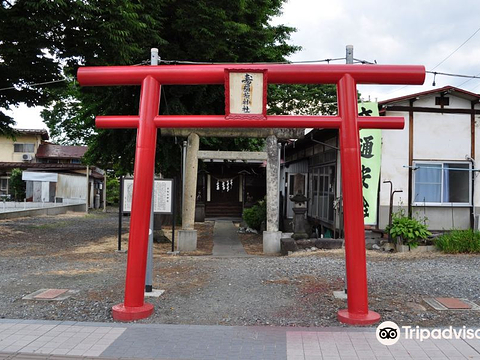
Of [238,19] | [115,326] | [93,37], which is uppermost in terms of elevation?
[238,19]

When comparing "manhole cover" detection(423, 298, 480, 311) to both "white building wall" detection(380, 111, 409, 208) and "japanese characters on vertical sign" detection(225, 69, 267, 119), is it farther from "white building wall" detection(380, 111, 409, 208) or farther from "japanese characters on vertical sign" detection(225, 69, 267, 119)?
"white building wall" detection(380, 111, 409, 208)

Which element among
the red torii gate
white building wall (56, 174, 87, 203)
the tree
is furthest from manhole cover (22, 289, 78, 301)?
white building wall (56, 174, 87, 203)

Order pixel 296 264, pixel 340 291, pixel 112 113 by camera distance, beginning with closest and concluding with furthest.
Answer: pixel 340 291 → pixel 296 264 → pixel 112 113

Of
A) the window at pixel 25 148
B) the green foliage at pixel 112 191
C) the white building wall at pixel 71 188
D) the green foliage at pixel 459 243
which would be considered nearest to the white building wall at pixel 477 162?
the green foliage at pixel 459 243

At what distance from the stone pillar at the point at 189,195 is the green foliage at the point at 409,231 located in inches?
217

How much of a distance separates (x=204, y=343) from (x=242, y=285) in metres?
2.96

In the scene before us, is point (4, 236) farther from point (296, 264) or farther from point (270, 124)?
point (270, 124)

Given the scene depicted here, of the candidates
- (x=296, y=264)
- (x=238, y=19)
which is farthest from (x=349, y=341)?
(x=238, y=19)

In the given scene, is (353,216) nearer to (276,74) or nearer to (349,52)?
(276,74)

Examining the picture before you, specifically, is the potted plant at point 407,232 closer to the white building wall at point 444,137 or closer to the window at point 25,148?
the white building wall at point 444,137

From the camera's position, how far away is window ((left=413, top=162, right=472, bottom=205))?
40.1ft

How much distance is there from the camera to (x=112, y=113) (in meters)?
15.5

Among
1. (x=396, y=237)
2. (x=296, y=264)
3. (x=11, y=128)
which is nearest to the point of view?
(x=296, y=264)

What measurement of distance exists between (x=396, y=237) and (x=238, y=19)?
879 centimetres
